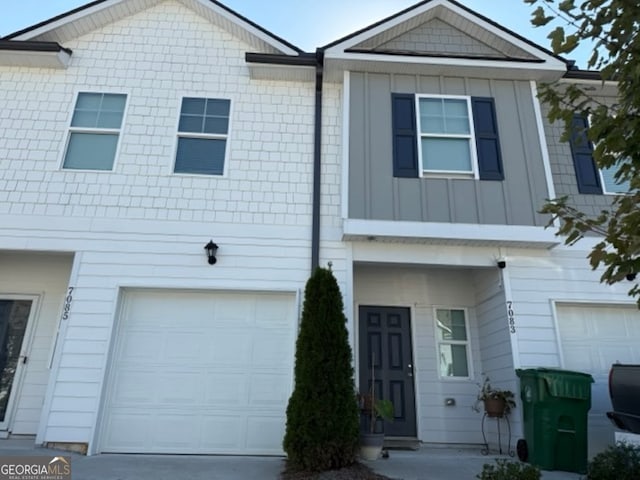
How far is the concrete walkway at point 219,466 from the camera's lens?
447 cm

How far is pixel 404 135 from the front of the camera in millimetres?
6566

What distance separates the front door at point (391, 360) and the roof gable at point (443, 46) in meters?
3.84

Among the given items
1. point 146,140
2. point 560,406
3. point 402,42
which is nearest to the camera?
point 560,406

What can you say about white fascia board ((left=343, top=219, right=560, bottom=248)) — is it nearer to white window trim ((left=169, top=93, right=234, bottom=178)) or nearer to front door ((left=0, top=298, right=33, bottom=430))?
Result: white window trim ((left=169, top=93, right=234, bottom=178))

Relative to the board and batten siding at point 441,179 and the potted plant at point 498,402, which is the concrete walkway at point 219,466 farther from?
the board and batten siding at point 441,179

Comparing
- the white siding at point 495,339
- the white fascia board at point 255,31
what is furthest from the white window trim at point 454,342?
the white fascia board at point 255,31

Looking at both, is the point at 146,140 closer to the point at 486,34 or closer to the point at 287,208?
the point at 287,208

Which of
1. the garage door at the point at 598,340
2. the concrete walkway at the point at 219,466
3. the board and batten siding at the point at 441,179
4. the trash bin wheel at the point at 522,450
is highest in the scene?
the board and batten siding at the point at 441,179

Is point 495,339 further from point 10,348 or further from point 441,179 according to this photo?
point 10,348

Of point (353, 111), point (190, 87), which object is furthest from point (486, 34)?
point (190, 87)

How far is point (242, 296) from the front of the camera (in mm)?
6133

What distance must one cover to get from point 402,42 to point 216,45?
9.83 ft

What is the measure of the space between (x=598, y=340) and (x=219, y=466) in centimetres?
526

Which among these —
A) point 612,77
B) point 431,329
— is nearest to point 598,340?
point 431,329
